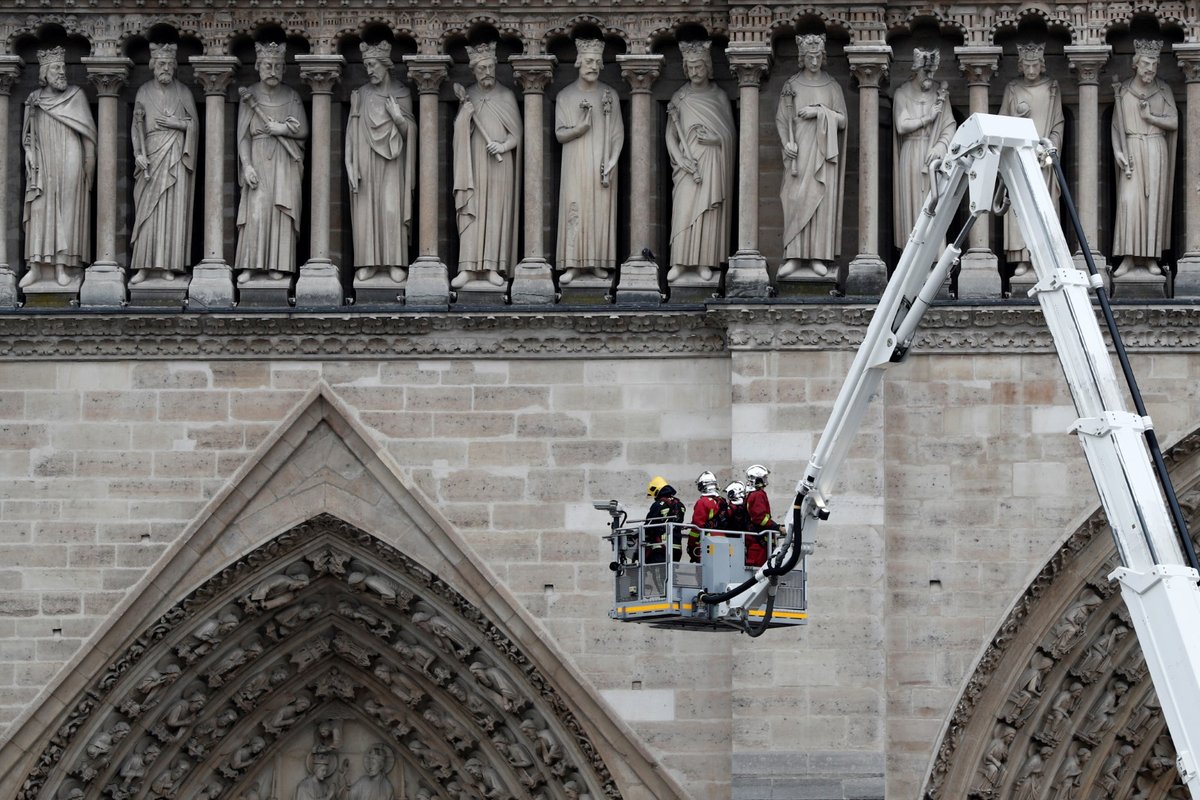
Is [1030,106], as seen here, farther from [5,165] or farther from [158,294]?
[5,165]

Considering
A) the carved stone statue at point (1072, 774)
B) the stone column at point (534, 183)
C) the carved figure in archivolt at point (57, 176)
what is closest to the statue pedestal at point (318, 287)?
the stone column at point (534, 183)

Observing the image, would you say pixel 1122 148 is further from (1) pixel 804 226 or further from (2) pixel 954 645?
(2) pixel 954 645

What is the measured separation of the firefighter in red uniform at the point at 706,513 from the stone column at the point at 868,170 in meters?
3.34

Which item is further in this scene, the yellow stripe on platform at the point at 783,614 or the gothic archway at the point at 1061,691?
the gothic archway at the point at 1061,691

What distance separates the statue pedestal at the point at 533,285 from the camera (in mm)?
18547

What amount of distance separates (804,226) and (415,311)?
2.38 meters

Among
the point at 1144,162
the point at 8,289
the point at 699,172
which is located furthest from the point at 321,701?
the point at 1144,162

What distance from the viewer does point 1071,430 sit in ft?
43.4

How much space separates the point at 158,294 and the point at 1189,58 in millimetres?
6374

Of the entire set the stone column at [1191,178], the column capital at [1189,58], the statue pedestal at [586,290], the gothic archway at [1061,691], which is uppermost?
the column capital at [1189,58]

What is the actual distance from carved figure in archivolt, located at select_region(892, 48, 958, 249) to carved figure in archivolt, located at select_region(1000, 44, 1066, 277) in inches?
16.0

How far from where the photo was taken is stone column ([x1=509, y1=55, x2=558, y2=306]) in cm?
1856

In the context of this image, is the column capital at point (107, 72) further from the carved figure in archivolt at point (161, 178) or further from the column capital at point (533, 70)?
the column capital at point (533, 70)

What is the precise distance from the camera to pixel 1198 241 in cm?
1834
